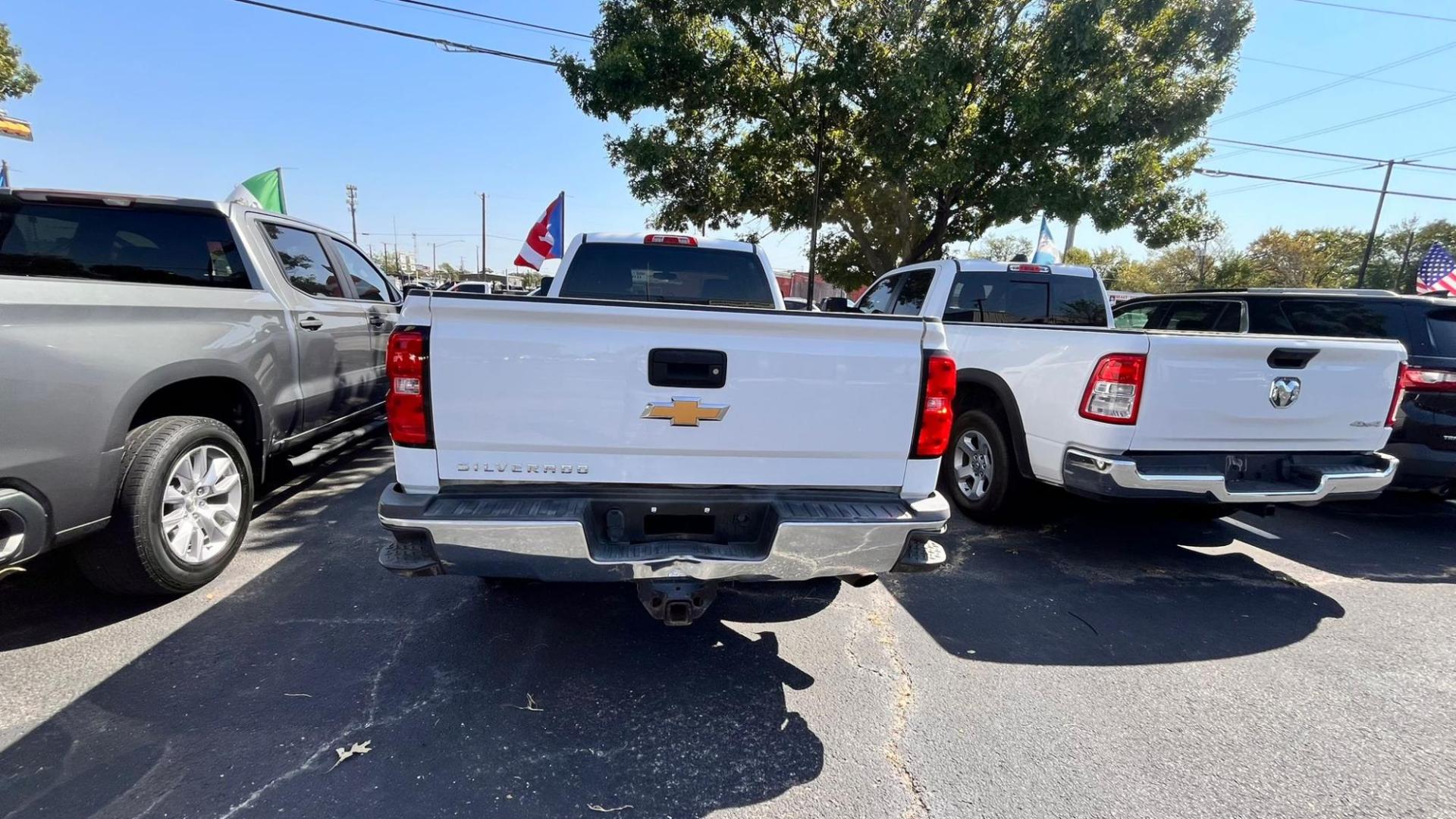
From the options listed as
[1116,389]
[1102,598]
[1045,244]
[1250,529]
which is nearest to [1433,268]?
[1045,244]

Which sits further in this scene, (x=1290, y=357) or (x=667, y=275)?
(x=667, y=275)

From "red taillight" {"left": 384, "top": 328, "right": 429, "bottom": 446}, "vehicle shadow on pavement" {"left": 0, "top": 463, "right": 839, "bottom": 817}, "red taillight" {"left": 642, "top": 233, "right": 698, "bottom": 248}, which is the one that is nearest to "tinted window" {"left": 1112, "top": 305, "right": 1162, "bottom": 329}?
"red taillight" {"left": 642, "top": 233, "right": 698, "bottom": 248}

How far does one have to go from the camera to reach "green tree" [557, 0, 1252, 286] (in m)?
9.86

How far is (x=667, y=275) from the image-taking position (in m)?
4.34

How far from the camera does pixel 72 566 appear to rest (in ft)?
11.4

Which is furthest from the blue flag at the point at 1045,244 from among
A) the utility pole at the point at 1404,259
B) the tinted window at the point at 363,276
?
the utility pole at the point at 1404,259

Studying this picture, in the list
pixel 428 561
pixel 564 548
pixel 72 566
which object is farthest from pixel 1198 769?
pixel 72 566

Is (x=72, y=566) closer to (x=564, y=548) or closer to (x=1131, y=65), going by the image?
(x=564, y=548)

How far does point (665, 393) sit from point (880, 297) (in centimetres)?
490

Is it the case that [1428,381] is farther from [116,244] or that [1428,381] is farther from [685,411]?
[116,244]

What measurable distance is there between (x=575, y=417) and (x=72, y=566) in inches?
133

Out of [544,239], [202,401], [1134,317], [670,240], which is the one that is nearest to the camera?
[202,401]

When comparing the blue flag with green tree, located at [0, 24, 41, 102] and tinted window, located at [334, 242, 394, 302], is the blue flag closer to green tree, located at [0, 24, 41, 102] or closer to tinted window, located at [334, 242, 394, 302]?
tinted window, located at [334, 242, 394, 302]

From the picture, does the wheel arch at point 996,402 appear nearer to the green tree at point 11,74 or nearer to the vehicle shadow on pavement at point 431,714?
the vehicle shadow on pavement at point 431,714
